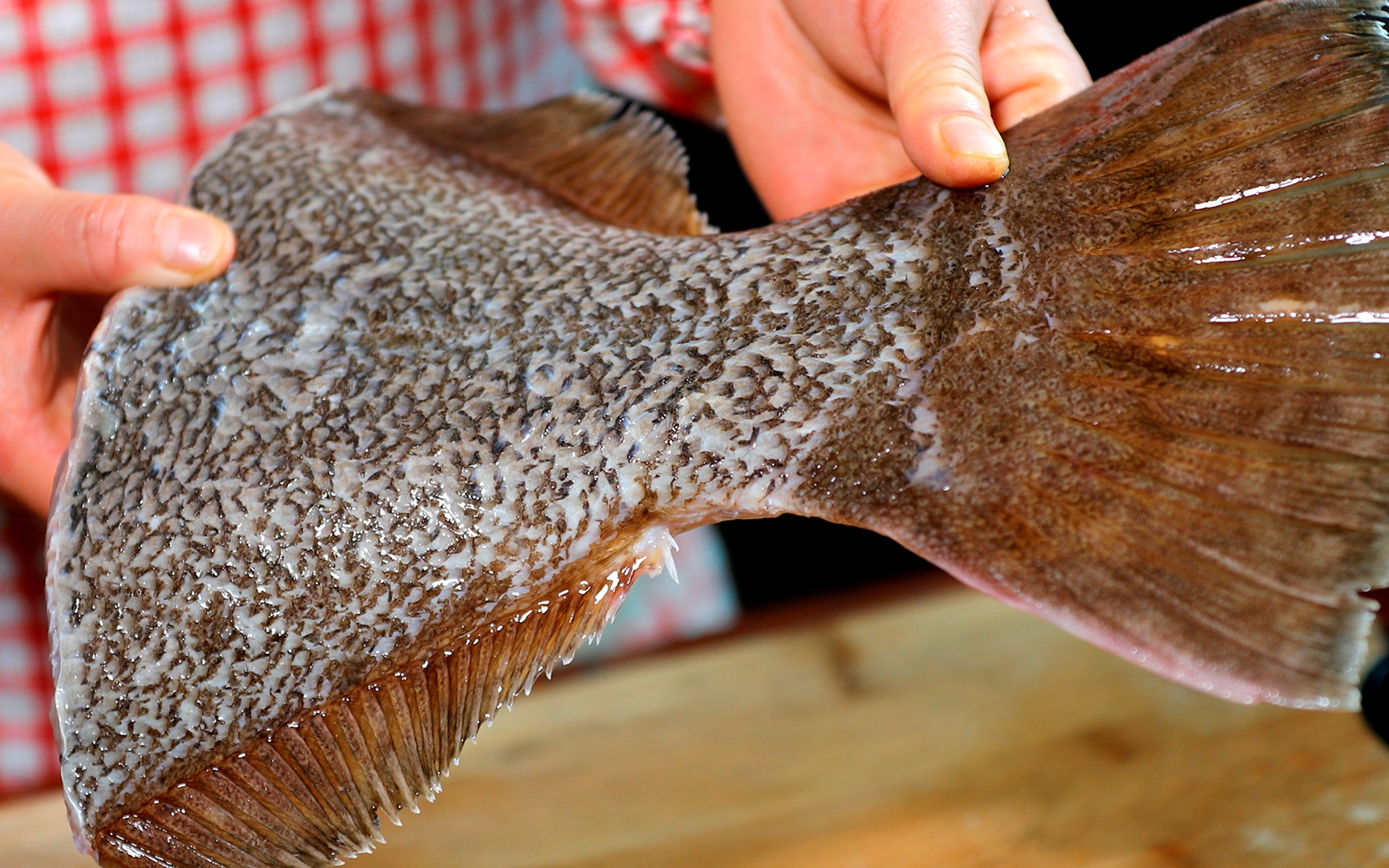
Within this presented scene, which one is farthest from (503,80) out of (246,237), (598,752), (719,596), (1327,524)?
(1327,524)

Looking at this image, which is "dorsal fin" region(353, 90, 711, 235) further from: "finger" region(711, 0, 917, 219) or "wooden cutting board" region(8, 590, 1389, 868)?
"wooden cutting board" region(8, 590, 1389, 868)


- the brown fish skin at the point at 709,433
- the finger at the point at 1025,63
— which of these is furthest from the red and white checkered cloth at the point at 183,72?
the brown fish skin at the point at 709,433

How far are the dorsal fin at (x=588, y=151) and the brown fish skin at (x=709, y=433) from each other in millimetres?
207

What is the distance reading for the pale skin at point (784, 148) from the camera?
1.08 m

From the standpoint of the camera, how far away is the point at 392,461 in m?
0.99

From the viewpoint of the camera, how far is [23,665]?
1.75 meters

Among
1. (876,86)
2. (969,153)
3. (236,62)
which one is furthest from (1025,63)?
(236,62)

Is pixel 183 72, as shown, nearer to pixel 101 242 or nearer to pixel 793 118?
pixel 101 242

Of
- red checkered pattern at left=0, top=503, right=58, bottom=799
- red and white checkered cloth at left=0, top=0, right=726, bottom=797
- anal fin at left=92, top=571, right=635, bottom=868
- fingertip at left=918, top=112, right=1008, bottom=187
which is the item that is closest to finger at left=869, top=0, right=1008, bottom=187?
fingertip at left=918, top=112, right=1008, bottom=187

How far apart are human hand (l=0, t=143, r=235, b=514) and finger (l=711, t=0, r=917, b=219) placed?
0.79 metres

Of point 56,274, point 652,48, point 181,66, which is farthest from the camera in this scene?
point 652,48

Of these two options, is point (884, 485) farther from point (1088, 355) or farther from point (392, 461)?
point (392, 461)

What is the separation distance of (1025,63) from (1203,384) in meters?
0.64

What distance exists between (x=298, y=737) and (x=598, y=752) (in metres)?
0.77
